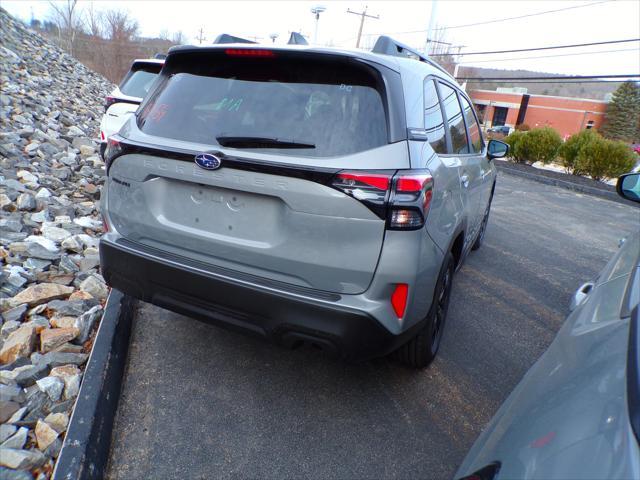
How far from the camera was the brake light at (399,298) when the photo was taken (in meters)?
2.14

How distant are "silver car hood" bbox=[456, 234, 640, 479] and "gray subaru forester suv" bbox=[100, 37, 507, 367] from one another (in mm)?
829

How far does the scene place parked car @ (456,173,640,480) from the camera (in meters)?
0.91

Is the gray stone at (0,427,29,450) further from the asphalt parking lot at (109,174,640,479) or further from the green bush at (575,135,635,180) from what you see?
the green bush at (575,135,635,180)

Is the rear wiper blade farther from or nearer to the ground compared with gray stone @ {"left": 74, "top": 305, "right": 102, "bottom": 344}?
farther from the ground

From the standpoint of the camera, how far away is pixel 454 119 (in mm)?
3492

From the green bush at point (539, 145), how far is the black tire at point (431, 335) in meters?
16.0

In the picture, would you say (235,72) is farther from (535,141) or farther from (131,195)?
(535,141)

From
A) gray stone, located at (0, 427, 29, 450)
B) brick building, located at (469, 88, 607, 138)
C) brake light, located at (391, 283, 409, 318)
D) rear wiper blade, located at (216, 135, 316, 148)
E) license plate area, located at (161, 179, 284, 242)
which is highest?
brick building, located at (469, 88, 607, 138)

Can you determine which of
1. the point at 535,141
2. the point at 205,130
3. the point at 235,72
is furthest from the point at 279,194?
the point at 535,141

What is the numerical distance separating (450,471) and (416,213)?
133cm

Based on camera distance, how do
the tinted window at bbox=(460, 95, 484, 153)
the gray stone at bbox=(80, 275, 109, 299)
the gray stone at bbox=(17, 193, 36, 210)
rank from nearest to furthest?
the gray stone at bbox=(80, 275, 109, 299), the tinted window at bbox=(460, 95, 484, 153), the gray stone at bbox=(17, 193, 36, 210)

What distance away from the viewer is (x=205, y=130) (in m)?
2.36

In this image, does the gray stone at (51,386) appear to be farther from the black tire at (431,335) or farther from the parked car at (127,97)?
the parked car at (127,97)

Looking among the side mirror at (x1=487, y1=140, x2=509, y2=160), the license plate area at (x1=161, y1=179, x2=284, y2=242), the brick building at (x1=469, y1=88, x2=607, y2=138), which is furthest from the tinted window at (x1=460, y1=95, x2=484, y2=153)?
the brick building at (x1=469, y1=88, x2=607, y2=138)
